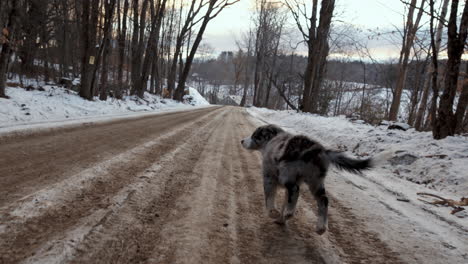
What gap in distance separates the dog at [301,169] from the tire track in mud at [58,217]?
5.66 feet

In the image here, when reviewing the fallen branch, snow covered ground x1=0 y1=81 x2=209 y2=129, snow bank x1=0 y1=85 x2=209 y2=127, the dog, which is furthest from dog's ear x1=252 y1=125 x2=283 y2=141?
snow bank x1=0 y1=85 x2=209 y2=127

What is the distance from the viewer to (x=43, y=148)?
4.47m

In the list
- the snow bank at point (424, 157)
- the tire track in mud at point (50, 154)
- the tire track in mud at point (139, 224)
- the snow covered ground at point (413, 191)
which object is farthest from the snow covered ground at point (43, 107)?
the snow bank at point (424, 157)

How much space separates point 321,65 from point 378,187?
20936mm

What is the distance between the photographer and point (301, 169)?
105 inches

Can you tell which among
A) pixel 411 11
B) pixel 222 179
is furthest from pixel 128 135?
pixel 411 11

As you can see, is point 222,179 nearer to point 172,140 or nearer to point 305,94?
point 172,140

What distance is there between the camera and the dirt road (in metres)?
2.00

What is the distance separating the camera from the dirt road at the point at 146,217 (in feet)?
6.57

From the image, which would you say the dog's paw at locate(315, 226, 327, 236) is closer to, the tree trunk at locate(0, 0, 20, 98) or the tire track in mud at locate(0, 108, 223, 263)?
the tire track in mud at locate(0, 108, 223, 263)

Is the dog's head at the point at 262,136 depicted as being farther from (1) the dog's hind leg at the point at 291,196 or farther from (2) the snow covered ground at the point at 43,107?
(2) the snow covered ground at the point at 43,107

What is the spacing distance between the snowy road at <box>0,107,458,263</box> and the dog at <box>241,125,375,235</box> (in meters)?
0.23

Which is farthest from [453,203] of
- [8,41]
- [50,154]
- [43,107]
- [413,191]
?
[8,41]

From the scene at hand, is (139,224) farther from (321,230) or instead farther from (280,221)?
(321,230)
